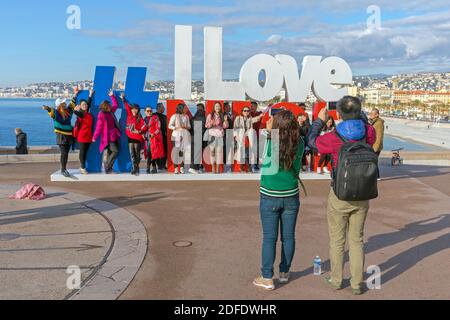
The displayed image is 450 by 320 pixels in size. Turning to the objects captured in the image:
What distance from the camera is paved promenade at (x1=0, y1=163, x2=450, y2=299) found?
4406 mm

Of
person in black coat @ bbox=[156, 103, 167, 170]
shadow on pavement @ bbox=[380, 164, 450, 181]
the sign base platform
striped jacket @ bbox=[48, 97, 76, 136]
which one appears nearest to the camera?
striped jacket @ bbox=[48, 97, 76, 136]

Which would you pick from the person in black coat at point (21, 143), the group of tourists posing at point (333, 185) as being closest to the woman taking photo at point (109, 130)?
the group of tourists posing at point (333, 185)

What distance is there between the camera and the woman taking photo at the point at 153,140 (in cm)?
1073

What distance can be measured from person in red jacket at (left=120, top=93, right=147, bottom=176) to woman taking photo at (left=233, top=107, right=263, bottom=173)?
7.69 feet

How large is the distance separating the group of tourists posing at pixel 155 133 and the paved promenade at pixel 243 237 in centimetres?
88

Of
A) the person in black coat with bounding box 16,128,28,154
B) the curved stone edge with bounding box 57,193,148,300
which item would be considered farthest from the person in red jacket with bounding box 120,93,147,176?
the person in black coat with bounding box 16,128,28,154

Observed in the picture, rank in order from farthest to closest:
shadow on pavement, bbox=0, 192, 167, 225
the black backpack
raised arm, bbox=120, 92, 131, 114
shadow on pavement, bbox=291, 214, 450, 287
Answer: raised arm, bbox=120, 92, 131, 114 → shadow on pavement, bbox=0, 192, 167, 225 → shadow on pavement, bbox=291, 214, 450, 287 → the black backpack

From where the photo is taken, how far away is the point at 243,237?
6195 mm

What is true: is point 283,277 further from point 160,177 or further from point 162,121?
point 162,121

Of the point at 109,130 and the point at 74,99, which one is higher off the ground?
the point at 74,99

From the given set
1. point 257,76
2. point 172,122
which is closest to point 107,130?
point 172,122

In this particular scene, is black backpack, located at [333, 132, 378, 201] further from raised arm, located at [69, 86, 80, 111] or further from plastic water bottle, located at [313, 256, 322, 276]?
raised arm, located at [69, 86, 80, 111]

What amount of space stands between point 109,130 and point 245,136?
134 inches
